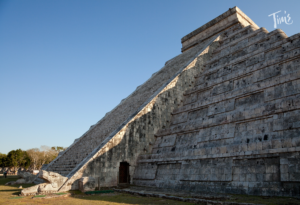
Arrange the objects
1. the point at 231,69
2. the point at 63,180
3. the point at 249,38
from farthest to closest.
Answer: the point at 249,38 < the point at 231,69 < the point at 63,180

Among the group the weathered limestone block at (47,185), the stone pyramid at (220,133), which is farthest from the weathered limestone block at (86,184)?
the weathered limestone block at (47,185)

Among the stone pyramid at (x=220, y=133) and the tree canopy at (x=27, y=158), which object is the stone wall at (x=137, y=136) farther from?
the tree canopy at (x=27, y=158)

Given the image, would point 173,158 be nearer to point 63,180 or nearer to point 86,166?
point 86,166

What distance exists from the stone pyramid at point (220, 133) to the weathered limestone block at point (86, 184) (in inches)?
16.1

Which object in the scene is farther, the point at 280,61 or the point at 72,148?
the point at 72,148

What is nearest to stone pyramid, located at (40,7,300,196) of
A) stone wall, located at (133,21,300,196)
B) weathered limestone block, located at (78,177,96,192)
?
stone wall, located at (133,21,300,196)

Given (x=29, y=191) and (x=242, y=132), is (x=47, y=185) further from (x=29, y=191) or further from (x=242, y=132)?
(x=242, y=132)

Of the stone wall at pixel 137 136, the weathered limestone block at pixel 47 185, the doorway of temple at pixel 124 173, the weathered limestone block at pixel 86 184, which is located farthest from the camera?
the doorway of temple at pixel 124 173

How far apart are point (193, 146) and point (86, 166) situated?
188 inches

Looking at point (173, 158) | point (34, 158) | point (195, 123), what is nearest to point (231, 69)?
point (195, 123)

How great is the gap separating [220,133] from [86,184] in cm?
587

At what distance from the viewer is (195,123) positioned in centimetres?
1009

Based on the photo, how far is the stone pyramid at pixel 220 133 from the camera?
677cm

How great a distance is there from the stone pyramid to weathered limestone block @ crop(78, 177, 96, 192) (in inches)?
16.1
